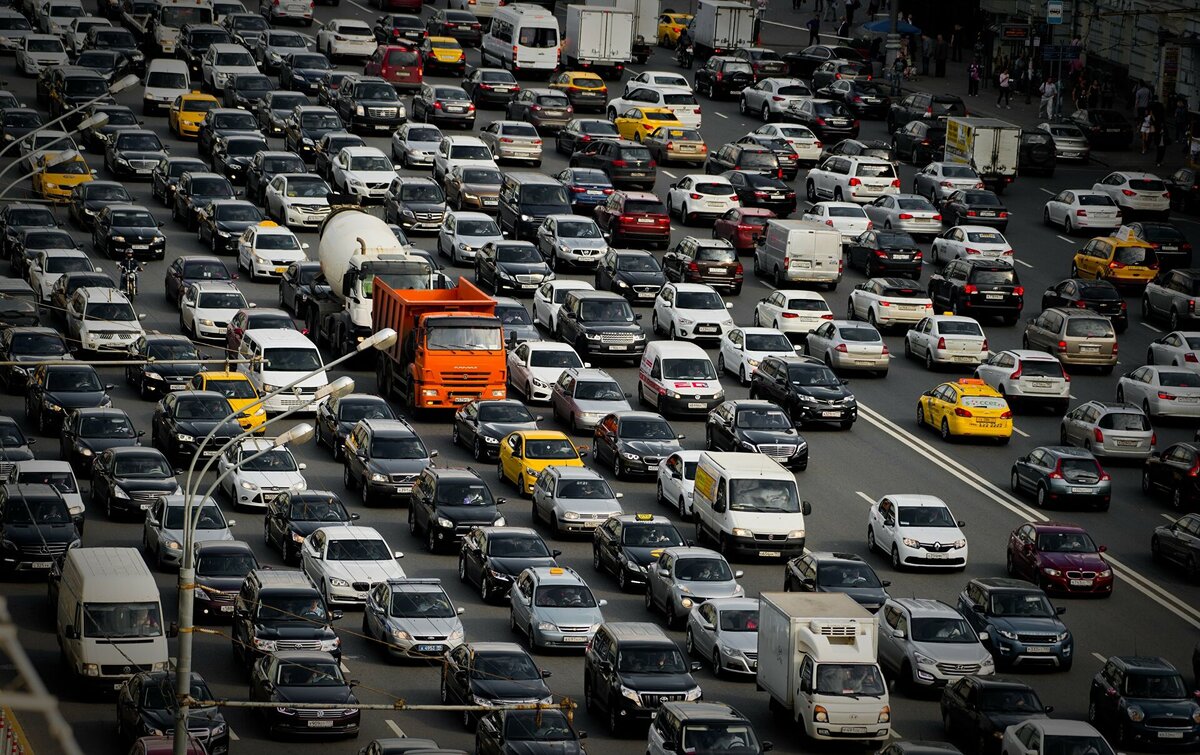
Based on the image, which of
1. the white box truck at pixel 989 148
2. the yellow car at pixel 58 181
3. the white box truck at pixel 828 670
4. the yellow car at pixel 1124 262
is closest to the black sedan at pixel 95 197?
the yellow car at pixel 58 181

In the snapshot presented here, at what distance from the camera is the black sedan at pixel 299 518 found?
141 ft

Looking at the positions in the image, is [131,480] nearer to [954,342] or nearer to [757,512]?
[757,512]

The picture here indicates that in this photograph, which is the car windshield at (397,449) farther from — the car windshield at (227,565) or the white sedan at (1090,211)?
the white sedan at (1090,211)

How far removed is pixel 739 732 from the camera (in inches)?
1292

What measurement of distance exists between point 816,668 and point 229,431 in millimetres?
17972

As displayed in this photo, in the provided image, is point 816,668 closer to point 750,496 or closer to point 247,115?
point 750,496

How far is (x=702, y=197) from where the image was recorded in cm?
7081

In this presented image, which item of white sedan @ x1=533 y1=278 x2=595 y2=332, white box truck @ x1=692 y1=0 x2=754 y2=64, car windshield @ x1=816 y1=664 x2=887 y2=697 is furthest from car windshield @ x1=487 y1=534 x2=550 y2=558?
white box truck @ x1=692 y1=0 x2=754 y2=64

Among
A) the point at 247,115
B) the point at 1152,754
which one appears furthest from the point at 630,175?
the point at 1152,754

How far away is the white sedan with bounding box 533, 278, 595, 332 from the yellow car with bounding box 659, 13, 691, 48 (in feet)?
145

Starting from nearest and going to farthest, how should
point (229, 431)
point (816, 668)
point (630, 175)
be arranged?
1. point (816, 668)
2. point (229, 431)
3. point (630, 175)

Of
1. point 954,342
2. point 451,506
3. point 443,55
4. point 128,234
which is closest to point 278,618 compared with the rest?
point 451,506

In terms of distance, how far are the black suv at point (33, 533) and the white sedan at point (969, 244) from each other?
33.2m

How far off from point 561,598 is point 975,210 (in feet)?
118
